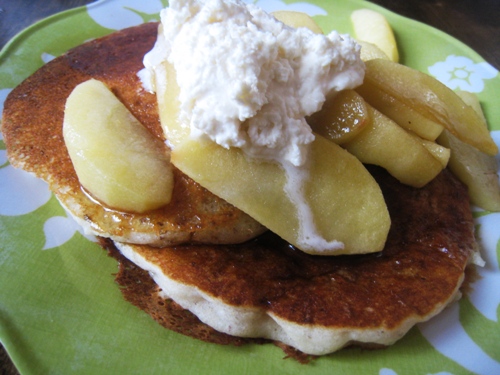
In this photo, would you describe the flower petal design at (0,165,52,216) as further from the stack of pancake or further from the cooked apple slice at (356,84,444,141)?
the cooked apple slice at (356,84,444,141)

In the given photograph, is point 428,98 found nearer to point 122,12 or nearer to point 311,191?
point 311,191

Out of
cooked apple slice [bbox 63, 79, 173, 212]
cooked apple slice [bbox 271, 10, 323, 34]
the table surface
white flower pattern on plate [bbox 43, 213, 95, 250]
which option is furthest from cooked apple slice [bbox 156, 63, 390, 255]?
the table surface

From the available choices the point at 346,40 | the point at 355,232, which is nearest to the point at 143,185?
the point at 355,232

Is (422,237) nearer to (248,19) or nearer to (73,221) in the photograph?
(248,19)

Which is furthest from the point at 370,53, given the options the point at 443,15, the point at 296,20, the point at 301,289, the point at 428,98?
the point at 443,15

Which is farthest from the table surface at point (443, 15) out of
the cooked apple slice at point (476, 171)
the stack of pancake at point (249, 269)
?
the stack of pancake at point (249, 269)

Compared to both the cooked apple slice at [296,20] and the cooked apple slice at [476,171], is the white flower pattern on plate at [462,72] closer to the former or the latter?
the cooked apple slice at [476,171]
